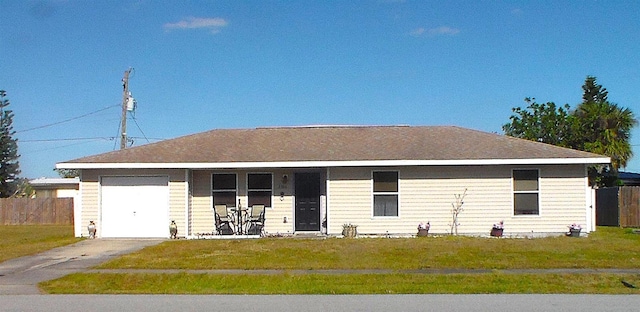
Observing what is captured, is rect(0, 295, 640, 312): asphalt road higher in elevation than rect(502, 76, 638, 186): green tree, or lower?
lower

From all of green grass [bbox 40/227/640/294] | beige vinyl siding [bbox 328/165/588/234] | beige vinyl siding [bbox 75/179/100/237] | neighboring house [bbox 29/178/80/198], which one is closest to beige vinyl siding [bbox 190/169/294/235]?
beige vinyl siding [bbox 328/165/588/234]

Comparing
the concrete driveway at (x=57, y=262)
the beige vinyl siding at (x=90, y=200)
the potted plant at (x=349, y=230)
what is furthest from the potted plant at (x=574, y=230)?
the beige vinyl siding at (x=90, y=200)

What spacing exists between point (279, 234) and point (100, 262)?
24.7ft

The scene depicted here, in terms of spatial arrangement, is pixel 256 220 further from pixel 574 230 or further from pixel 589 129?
pixel 589 129

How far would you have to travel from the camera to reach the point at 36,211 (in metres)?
38.9

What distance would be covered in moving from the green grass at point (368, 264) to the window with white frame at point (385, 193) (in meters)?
1.72

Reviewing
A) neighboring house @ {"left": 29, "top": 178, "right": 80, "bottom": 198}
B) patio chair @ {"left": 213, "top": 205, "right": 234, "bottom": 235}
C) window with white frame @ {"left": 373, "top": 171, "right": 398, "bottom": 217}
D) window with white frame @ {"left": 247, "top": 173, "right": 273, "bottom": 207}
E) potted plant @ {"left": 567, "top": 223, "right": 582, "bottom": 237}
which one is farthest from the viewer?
neighboring house @ {"left": 29, "top": 178, "right": 80, "bottom": 198}

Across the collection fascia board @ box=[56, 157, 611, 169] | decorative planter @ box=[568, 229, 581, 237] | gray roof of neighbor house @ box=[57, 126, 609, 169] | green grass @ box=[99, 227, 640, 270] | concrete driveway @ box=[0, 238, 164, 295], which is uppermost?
gray roof of neighbor house @ box=[57, 126, 609, 169]

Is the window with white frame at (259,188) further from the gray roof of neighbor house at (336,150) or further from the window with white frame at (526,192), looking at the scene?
the window with white frame at (526,192)

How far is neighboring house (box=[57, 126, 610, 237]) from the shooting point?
2211cm

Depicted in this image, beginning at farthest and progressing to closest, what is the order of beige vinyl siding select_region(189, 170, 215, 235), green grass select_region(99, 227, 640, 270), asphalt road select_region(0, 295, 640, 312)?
1. beige vinyl siding select_region(189, 170, 215, 235)
2. green grass select_region(99, 227, 640, 270)
3. asphalt road select_region(0, 295, 640, 312)

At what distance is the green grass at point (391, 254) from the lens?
49.7 feet

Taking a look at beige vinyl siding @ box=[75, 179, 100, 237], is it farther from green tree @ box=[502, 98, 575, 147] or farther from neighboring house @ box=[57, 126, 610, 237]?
green tree @ box=[502, 98, 575, 147]

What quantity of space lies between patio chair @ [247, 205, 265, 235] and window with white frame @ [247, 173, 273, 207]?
51 centimetres
